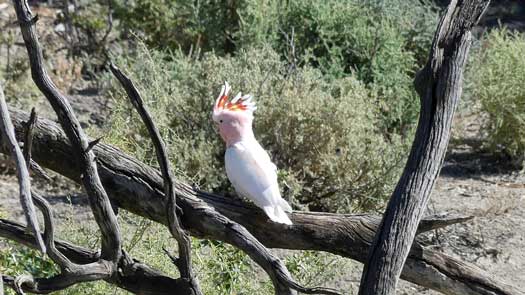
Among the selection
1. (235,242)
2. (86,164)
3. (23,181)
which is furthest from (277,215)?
(23,181)

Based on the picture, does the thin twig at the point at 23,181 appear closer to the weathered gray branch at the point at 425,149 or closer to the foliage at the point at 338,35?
the weathered gray branch at the point at 425,149

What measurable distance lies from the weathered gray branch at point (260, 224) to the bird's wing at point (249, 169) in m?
0.27

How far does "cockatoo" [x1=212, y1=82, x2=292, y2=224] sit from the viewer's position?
4227 mm

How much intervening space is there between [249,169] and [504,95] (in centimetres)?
388

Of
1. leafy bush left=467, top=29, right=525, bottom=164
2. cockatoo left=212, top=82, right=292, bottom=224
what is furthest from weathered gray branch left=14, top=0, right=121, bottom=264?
leafy bush left=467, top=29, right=525, bottom=164

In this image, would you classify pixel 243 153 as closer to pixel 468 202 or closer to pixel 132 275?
pixel 132 275

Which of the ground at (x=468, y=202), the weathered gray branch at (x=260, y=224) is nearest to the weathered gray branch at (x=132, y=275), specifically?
the weathered gray branch at (x=260, y=224)

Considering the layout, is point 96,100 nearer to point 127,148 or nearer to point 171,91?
point 171,91

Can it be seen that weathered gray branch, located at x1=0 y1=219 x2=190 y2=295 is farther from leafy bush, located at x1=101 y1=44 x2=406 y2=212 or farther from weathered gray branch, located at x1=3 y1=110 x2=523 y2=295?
leafy bush, located at x1=101 y1=44 x2=406 y2=212

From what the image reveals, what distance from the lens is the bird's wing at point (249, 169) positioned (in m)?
4.23

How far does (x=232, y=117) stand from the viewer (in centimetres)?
425

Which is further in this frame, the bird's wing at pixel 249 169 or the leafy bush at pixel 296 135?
the leafy bush at pixel 296 135

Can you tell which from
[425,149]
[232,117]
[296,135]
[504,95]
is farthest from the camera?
[504,95]

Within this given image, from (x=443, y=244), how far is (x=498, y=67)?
72.7 inches
